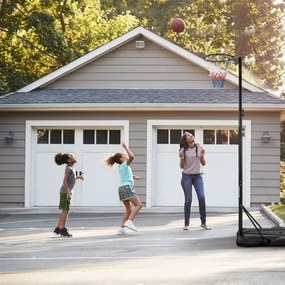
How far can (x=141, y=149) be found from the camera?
2248 centimetres

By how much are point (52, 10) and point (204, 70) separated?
12.9m

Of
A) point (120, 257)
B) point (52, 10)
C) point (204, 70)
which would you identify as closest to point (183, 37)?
point (52, 10)

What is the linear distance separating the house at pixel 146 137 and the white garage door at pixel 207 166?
1.0 inches

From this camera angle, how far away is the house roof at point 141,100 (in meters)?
22.1

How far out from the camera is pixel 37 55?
110 ft

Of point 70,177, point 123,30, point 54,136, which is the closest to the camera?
point 70,177

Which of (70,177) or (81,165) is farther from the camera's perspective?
(81,165)

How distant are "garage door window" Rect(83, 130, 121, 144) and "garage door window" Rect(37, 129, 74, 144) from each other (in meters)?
0.39

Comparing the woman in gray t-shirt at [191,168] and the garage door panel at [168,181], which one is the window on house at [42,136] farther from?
the woman in gray t-shirt at [191,168]

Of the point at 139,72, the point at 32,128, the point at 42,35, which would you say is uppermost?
the point at 42,35

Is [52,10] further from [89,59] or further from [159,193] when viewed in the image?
[159,193]

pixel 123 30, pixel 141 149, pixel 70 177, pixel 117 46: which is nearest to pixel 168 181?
pixel 141 149

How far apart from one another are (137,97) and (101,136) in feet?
4.54

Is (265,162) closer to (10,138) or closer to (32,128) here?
(32,128)
